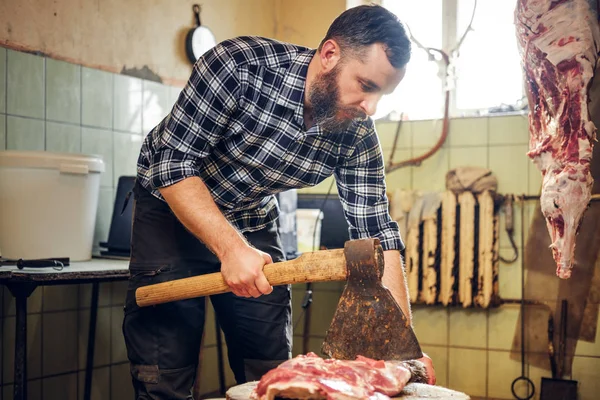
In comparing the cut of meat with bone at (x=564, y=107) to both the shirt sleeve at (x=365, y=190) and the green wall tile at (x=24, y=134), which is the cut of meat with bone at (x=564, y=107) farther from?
the green wall tile at (x=24, y=134)

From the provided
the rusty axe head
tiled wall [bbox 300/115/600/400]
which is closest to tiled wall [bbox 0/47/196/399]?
tiled wall [bbox 300/115/600/400]

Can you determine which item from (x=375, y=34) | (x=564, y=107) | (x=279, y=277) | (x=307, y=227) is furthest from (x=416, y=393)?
(x=307, y=227)

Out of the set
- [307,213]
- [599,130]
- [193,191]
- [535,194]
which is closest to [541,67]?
[599,130]

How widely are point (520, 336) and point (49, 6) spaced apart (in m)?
3.13

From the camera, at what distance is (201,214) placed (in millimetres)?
1980

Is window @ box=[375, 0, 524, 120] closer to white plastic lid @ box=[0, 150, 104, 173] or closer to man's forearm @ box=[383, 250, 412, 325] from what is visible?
white plastic lid @ box=[0, 150, 104, 173]

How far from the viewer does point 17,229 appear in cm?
293

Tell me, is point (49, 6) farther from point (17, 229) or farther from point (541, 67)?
point (541, 67)

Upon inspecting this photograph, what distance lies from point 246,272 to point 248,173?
0.49 m

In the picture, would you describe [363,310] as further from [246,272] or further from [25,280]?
[25,280]

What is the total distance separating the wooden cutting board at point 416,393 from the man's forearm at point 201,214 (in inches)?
17.3

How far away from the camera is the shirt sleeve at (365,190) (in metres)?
2.37

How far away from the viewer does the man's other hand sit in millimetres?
1836

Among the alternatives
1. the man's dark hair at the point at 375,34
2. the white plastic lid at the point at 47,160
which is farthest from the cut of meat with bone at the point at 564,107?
the white plastic lid at the point at 47,160
